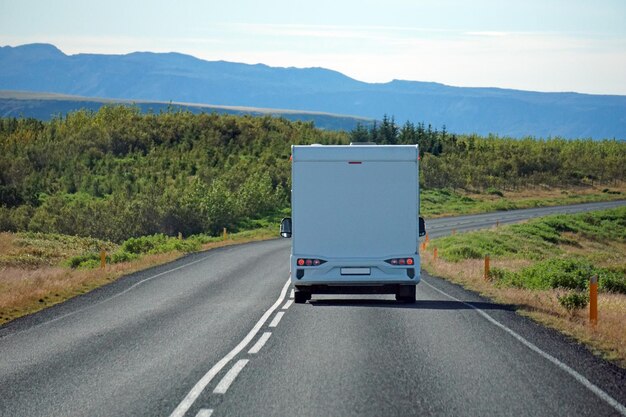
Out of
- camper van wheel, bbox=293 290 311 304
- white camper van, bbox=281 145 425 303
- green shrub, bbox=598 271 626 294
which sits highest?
white camper van, bbox=281 145 425 303

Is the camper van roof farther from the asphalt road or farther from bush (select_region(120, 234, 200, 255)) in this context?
bush (select_region(120, 234, 200, 255))

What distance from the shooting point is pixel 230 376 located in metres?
10.5

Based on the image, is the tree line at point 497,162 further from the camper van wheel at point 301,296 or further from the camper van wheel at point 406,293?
the camper van wheel at point 301,296

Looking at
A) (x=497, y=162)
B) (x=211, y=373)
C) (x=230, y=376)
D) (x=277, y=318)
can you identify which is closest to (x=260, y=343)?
(x=211, y=373)

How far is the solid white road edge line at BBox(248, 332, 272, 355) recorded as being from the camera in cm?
1252

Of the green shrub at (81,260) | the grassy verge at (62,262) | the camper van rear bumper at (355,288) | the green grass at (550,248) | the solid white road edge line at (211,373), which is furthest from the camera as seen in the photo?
the green shrub at (81,260)

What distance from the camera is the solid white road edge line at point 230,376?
966 centimetres

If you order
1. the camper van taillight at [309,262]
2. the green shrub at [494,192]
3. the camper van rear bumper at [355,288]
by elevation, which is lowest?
the green shrub at [494,192]

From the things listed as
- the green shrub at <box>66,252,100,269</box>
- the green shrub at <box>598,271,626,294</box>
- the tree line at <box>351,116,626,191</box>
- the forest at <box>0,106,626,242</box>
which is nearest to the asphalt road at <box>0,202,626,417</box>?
the green shrub at <box>598,271,626,294</box>

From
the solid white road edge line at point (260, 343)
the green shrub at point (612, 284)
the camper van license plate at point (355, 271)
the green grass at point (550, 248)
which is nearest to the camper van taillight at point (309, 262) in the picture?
Answer: the camper van license plate at point (355, 271)

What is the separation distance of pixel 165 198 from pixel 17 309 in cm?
4901

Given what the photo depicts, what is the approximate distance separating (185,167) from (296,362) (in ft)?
288

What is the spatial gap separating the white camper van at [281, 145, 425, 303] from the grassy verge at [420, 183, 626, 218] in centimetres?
5923

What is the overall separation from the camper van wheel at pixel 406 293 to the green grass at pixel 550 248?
237 inches
